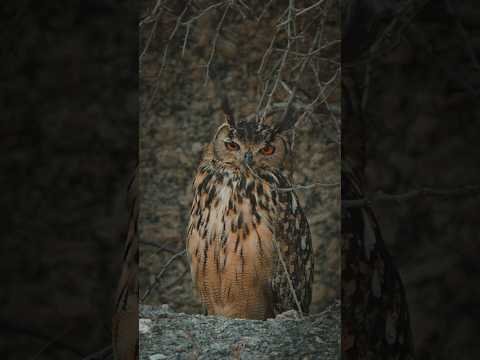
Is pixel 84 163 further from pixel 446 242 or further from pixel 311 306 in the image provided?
pixel 311 306

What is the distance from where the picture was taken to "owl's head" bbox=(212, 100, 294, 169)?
2041 millimetres

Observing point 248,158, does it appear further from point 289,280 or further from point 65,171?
point 65,171

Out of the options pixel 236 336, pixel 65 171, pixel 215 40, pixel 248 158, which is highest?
pixel 215 40

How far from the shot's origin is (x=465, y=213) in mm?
492

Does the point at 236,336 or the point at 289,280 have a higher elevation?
the point at 289,280

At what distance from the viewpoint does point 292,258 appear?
205 cm

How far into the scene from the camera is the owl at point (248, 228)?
2045mm

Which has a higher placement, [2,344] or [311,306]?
[2,344]

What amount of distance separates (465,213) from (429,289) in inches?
3.1

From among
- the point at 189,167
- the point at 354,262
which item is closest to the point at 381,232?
the point at 354,262

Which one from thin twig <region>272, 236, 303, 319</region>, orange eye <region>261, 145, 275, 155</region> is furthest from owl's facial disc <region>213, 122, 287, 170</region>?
thin twig <region>272, 236, 303, 319</region>

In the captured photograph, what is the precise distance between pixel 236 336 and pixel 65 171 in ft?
5.45

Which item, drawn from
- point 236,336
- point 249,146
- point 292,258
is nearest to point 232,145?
point 249,146

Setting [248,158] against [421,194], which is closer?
[421,194]
